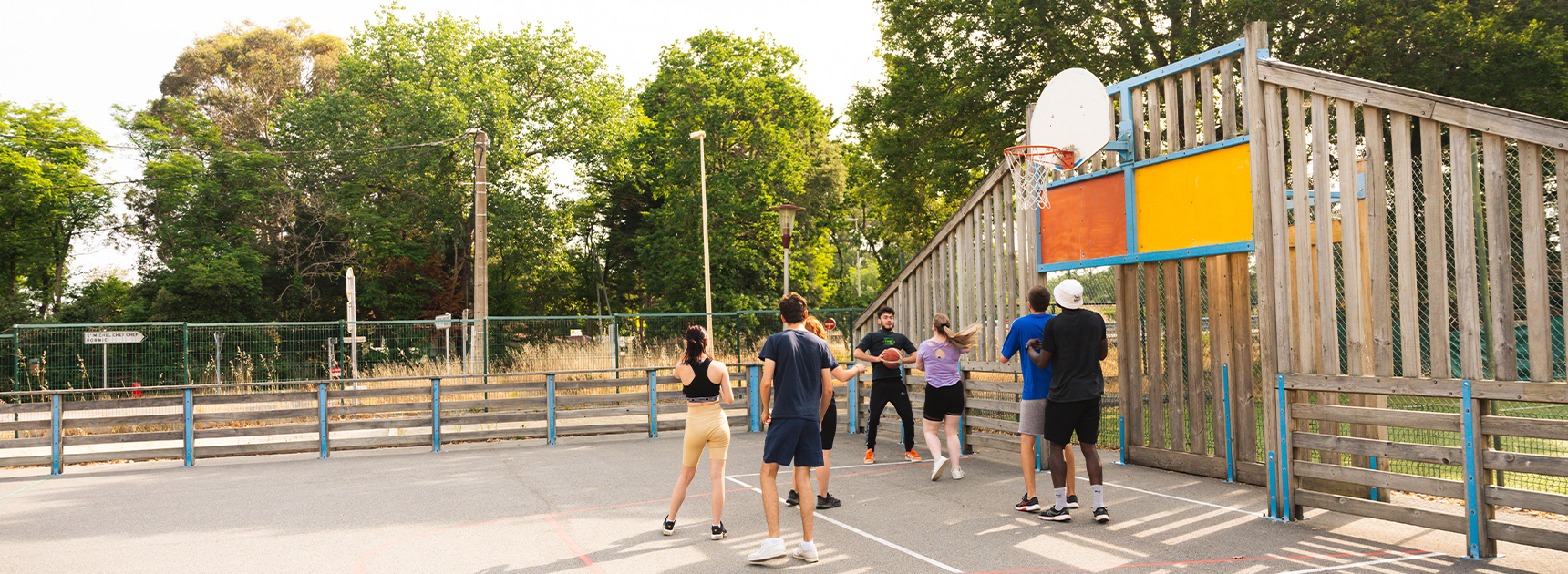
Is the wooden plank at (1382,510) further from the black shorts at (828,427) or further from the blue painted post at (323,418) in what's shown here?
the blue painted post at (323,418)

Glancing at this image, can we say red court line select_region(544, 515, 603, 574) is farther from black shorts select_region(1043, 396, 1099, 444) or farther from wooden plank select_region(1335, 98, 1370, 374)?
wooden plank select_region(1335, 98, 1370, 374)

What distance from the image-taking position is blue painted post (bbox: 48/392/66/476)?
10859 millimetres

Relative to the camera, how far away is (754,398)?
13.7 metres

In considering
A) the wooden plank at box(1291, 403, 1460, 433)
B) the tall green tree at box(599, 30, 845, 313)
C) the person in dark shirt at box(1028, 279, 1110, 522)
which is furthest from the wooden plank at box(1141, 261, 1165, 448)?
the tall green tree at box(599, 30, 845, 313)

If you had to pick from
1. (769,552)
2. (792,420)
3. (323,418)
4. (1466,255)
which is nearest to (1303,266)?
(1466,255)

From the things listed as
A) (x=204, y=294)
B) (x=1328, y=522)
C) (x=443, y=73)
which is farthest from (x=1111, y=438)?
(x=204, y=294)

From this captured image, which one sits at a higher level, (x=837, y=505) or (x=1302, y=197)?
(x=1302, y=197)

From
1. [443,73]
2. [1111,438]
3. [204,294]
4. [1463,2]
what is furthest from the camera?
[443,73]

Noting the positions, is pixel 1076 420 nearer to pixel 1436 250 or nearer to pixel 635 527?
pixel 1436 250

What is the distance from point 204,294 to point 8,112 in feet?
33.9

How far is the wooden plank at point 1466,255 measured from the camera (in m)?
5.42

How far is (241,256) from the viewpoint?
2967 centimetres

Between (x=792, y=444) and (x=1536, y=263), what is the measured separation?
14.6 ft

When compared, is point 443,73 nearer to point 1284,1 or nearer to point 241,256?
point 241,256
